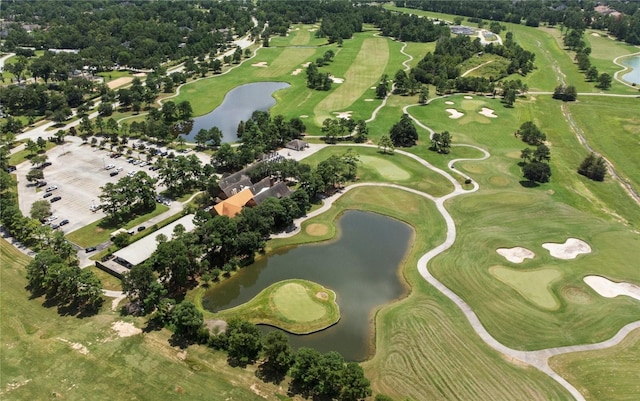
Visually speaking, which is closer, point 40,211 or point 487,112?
point 40,211

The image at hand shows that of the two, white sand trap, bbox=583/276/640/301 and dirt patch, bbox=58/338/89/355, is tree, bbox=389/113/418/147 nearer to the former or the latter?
white sand trap, bbox=583/276/640/301

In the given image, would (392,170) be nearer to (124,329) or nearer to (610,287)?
(610,287)

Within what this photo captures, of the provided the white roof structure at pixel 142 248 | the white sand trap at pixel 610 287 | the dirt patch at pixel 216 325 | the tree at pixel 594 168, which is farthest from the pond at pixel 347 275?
the tree at pixel 594 168

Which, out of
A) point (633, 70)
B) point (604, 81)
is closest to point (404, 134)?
point (604, 81)

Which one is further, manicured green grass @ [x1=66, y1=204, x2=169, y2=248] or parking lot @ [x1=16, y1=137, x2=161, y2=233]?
parking lot @ [x1=16, y1=137, x2=161, y2=233]

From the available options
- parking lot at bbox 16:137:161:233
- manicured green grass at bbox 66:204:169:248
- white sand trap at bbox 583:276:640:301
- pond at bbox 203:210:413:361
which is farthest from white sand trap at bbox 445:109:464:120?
manicured green grass at bbox 66:204:169:248
